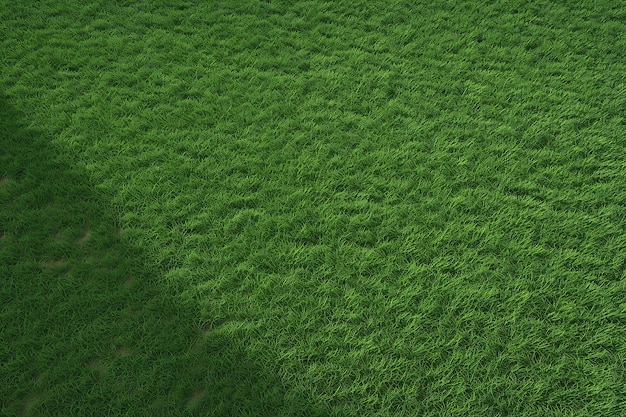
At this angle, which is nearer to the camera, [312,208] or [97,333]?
[97,333]

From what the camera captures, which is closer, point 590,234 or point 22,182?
point 590,234

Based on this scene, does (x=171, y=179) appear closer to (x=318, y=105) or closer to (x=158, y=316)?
(x=158, y=316)

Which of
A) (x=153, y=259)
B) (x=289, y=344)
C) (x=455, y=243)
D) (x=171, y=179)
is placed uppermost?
(x=171, y=179)

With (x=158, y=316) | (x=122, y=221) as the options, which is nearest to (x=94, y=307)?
(x=158, y=316)

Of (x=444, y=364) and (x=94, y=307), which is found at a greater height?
(x=94, y=307)

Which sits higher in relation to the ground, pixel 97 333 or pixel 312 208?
pixel 312 208
